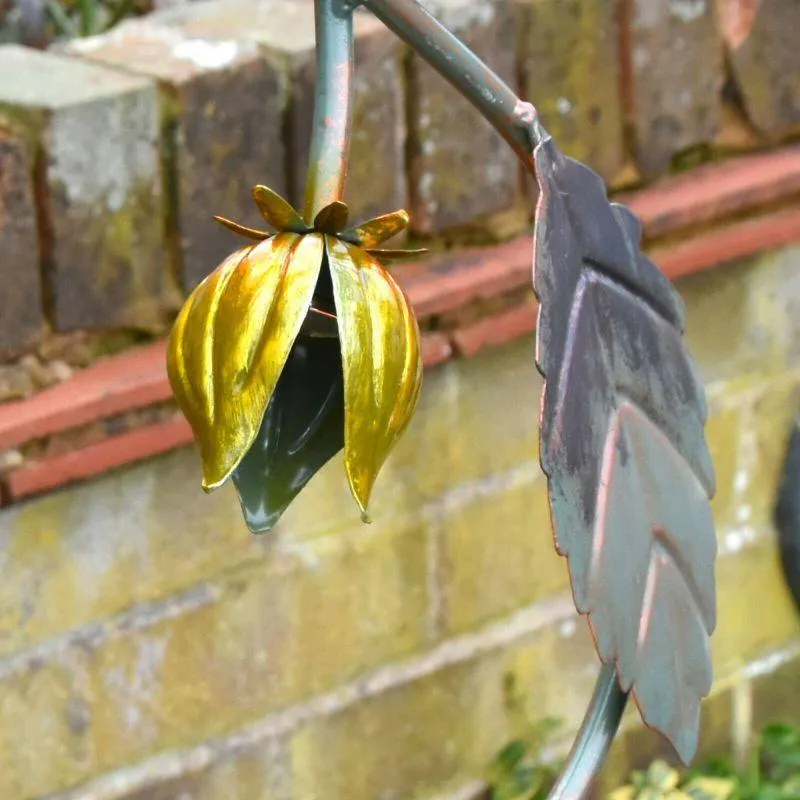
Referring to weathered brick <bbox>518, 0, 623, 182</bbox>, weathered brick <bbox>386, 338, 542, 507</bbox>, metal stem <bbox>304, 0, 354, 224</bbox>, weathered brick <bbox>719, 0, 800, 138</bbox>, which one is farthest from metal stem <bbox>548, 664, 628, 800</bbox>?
weathered brick <bbox>719, 0, 800, 138</bbox>

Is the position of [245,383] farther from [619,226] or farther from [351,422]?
[619,226]

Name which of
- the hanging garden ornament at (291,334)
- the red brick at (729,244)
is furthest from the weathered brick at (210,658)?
the hanging garden ornament at (291,334)

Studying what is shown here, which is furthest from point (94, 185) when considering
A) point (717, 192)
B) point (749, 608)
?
point (749, 608)

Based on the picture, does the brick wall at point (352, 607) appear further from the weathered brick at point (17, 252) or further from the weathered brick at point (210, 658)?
the weathered brick at point (17, 252)

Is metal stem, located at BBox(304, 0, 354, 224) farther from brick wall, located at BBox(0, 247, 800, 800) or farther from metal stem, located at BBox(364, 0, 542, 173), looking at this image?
brick wall, located at BBox(0, 247, 800, 800)

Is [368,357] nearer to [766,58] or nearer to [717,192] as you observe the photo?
[717,192]

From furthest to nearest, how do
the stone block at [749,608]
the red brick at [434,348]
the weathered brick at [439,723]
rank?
the stone block at [749,608] < the weathered brick at [439,723] < the red brick at [434,348]

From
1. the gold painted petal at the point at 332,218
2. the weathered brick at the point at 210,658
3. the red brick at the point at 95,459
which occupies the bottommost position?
the weathered brick at the point at 210,658

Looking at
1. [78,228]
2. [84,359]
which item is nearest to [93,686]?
[84,359]
